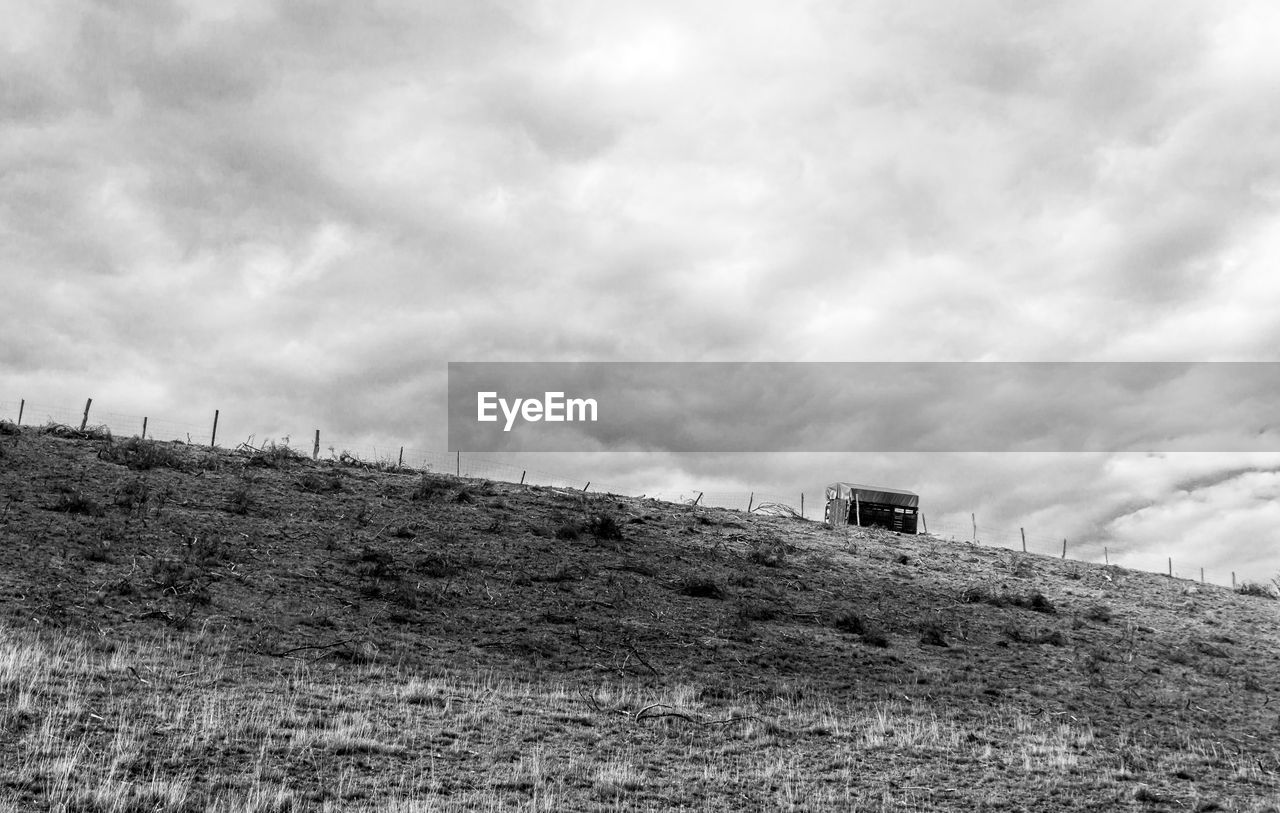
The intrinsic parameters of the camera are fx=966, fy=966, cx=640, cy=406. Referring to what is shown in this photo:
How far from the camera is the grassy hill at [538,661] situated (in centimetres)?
1359

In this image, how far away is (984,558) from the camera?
4091 cm

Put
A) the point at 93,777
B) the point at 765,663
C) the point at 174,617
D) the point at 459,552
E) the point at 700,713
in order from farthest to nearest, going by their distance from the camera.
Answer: the point at 459,552, the point at 765,663, the point at 174,617, the point at 700,713, the point at 93,777

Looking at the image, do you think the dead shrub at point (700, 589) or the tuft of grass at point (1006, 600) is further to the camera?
the tuft of grass at point (1006, 600)

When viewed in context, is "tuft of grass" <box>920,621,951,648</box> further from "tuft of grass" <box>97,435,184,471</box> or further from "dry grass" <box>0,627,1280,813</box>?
"tuft of grass" <box>97,435,184,471</box>

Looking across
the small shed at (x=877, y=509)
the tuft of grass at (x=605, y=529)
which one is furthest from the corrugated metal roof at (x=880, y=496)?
the tuft of grass at (x=605, y=529)

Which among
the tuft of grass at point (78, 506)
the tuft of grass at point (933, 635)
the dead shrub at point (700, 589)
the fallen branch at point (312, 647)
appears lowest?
the fallen branch at point (312, 647)

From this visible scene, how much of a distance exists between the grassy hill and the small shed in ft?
26.2

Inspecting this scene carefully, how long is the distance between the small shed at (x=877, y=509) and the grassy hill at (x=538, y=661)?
26.2ft

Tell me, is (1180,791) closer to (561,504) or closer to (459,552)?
(459,552)

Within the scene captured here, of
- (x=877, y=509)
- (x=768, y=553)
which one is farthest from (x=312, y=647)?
(x=877, y=509)

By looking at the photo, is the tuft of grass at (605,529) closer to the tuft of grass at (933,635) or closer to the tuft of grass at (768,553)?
the tuft of grass at (768,553)

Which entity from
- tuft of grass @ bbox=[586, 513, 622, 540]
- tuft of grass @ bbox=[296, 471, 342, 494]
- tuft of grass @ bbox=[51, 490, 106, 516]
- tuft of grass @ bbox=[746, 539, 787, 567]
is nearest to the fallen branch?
tuft of grass @ bbox=[51, 490, 106, 516]

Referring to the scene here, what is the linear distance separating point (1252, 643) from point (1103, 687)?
1131 cm

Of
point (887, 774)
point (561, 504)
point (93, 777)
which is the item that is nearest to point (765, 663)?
point (887, 774)
